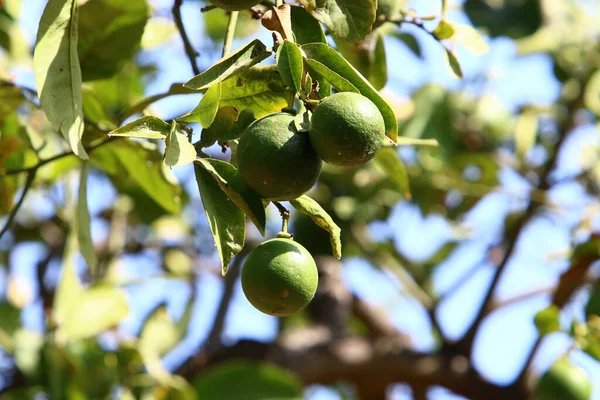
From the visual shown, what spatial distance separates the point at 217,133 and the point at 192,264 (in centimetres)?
233

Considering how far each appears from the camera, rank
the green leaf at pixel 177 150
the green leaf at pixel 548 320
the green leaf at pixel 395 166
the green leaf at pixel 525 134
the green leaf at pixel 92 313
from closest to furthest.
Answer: the green leaf at pixel 177 150
the green leaf at pixel 395 166
the green leaf at pixel 548 320
the green leaf at pixel 92 313
the green leaf at pixel 525 134

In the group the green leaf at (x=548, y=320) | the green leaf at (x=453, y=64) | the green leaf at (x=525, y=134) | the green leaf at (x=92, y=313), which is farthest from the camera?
the green leaf at (x=525, y=134)

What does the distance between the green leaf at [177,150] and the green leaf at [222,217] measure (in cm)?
6

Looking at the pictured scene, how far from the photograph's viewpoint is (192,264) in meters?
3.25

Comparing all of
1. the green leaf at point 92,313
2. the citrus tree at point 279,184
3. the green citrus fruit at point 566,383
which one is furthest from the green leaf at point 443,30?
the green leaf at point 92,313

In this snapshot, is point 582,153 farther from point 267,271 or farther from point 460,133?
point 267,271

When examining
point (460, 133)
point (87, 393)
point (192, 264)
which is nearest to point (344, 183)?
point (460, 133)

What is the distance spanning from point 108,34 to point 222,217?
599mm

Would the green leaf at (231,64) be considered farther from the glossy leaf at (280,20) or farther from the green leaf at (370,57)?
the green leaf at (370,57)

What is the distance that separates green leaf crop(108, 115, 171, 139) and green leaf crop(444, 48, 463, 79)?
520 mm

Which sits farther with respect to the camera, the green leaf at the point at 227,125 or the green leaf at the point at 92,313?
the green leaf at the point at 92,313

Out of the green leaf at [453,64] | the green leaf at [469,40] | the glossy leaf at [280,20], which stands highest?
the glossy leaf at [280,20]

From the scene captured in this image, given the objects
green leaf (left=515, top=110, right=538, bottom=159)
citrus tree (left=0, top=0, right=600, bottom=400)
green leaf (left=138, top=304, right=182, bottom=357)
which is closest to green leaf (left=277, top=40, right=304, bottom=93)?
citrus tree (left=0, top=0, right=600, bottom=400)

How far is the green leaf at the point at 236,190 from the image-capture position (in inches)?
35.6
